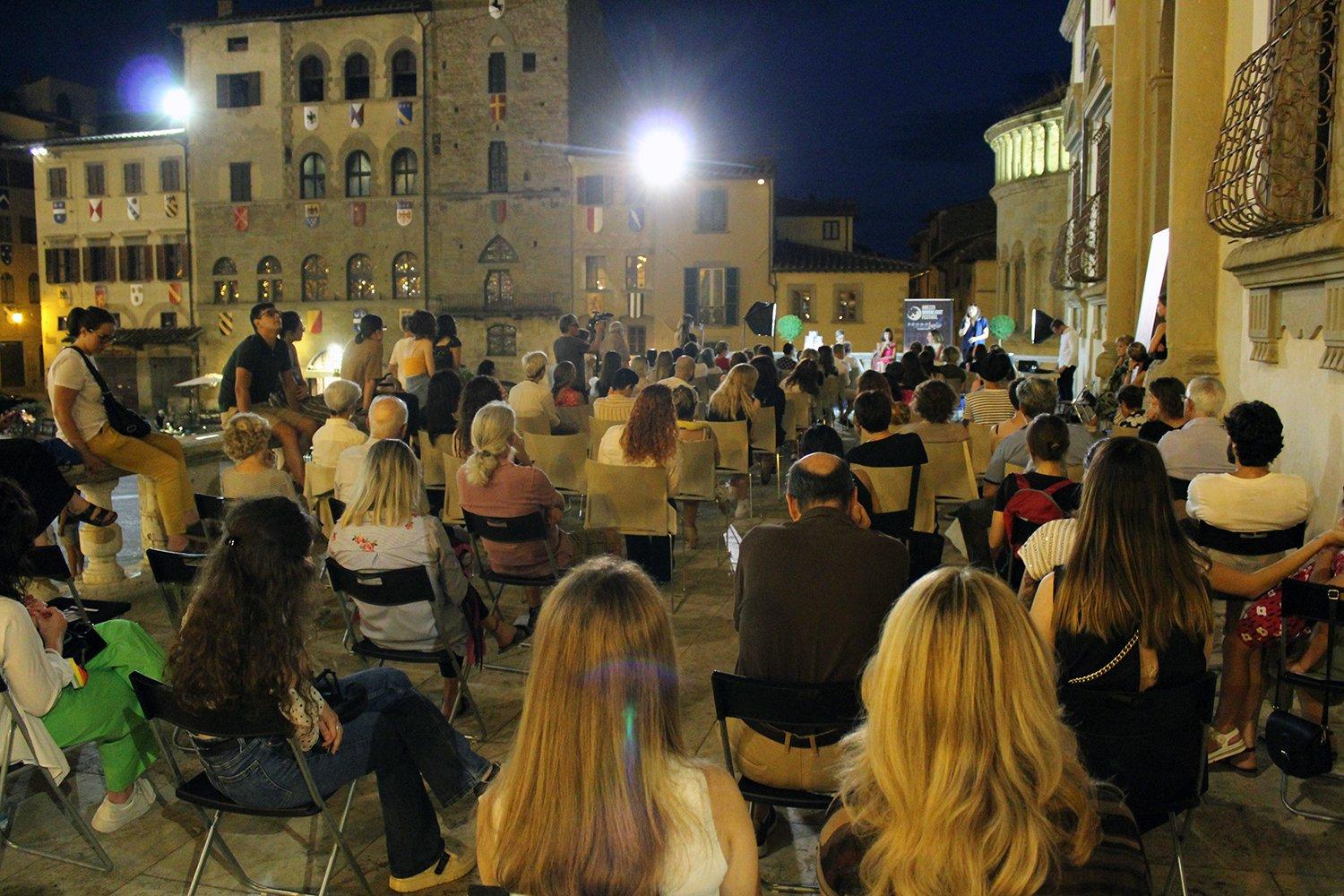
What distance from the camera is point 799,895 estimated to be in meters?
3.41

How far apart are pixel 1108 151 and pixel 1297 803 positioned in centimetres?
1315

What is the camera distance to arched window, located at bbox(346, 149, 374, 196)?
138ft

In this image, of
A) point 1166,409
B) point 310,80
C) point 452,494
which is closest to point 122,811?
point 452,494

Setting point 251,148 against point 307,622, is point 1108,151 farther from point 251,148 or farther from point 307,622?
point 251,148

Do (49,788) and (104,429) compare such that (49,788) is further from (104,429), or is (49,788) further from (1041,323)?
(1041,323)

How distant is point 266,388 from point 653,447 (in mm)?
2944

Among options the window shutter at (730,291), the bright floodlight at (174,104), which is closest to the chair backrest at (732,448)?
the window shutter at (730,291)

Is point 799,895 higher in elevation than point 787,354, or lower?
lower

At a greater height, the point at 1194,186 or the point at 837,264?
the point at 837,264

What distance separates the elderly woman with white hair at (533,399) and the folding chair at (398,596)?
4952 millimetres

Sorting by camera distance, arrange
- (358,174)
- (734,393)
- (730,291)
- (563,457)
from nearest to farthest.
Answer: (563,457) < (734,393) < (730,291) < (358,174)

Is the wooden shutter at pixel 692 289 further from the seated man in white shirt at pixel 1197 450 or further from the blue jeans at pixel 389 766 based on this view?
the blue jeans at pixel 389 766

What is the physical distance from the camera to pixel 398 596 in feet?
14.5

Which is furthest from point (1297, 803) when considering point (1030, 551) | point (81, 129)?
point (81, 129)
